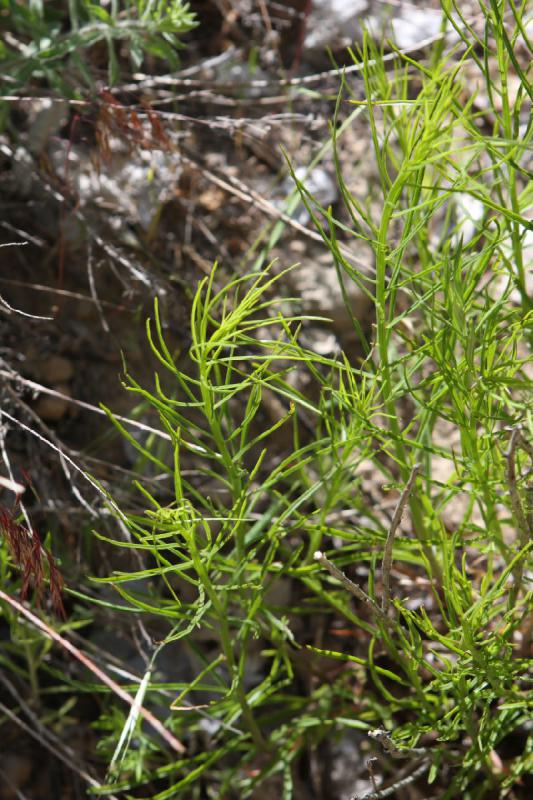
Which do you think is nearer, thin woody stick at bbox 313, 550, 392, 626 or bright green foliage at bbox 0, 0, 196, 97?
thin woody stick at bbox 313, 550, 392, 626

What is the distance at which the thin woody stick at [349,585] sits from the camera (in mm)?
966

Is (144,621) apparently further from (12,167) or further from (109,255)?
(12,167)

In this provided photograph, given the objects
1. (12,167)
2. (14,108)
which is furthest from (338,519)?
(14,108)

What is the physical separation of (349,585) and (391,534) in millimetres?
92

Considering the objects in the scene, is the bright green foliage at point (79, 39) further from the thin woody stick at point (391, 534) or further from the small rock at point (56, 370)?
the thin woody stick at point (391, 534)

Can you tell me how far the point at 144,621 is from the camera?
1.69m

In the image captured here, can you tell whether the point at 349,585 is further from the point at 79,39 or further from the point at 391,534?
the point at 79,39

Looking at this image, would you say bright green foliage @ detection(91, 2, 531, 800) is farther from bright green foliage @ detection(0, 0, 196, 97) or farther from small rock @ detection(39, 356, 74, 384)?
bright green foliage @ detection(0, 0, 196, 97)

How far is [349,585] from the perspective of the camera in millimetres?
1018

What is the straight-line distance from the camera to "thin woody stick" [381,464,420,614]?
36.3 inches

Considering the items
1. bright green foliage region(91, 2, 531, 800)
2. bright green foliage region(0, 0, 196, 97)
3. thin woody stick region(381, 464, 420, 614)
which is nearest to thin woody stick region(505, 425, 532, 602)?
bright green foliage region(91, 2, 531, 800)

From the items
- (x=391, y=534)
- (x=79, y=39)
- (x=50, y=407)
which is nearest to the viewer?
(x=391, y=534)

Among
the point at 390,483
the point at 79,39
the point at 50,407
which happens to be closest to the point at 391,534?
the point at 390,483

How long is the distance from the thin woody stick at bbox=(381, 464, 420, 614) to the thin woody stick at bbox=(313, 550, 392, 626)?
2 cm
